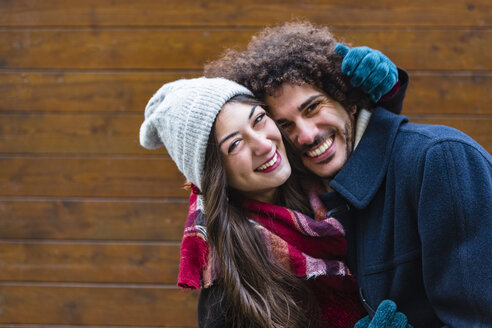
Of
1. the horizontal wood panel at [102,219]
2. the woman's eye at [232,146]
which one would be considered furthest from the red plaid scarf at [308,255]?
the horizontal wood panel at [102,219]

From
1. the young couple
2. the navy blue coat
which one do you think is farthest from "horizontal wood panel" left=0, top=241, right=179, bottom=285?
the navy blue coat

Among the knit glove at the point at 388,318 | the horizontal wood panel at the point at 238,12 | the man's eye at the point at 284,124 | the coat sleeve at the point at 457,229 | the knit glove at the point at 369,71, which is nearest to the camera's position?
the coat sleeve at the point at 457,229

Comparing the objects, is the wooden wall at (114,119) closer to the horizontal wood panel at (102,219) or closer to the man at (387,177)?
the horizontal wood panel at (102,219)

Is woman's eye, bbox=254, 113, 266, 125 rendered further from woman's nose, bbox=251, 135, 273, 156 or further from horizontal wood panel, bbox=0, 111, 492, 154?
horizontal wood panel, bbox=0, 111, 492, 154

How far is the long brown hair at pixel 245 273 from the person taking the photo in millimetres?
1451

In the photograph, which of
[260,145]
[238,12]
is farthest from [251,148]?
[238,12]

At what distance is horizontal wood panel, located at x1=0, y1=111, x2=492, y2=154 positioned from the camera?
2.37 m

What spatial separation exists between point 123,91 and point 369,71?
4.46ft

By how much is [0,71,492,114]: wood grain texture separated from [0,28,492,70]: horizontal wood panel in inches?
1.8

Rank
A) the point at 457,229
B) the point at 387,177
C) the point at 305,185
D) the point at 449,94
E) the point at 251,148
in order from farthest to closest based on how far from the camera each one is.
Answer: the point at 449,94
the point at 305,185
the point at 251,148
the point at 387,177
the point at 457,229

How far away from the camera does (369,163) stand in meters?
1.42

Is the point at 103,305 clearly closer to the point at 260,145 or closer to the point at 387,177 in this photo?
the point at 260,145

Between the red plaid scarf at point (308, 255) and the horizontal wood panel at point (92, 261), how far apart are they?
884 millimetres

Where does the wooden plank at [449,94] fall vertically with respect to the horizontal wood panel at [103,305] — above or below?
above
